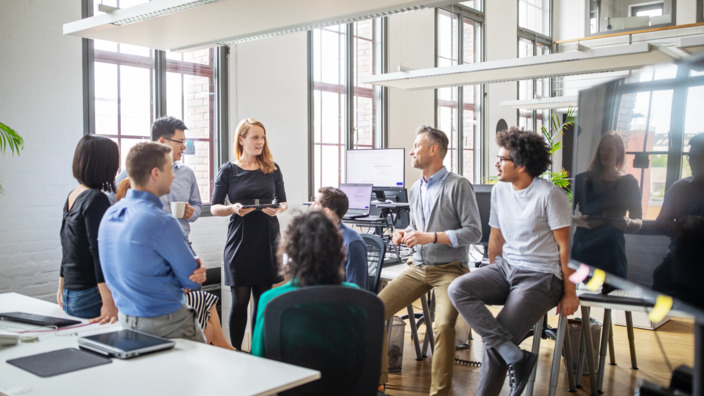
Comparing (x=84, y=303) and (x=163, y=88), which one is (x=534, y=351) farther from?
(x=163, y=88)

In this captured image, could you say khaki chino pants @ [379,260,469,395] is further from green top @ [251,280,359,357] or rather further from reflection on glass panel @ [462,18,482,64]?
reflection on glass panel @ [462,18,482,64]

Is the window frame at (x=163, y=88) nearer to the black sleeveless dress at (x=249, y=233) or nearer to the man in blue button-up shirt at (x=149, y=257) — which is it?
the black sleeveless dress at (x=249, y=233)

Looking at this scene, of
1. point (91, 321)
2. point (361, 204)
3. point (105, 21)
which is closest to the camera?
point (91, 321)

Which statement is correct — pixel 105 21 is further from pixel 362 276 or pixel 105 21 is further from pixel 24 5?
pixel 362 276

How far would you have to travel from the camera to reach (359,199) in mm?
5480

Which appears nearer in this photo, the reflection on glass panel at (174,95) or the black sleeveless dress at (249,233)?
the black sleeveless dress at (249,233)

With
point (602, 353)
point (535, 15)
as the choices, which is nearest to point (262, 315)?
point (602, 353)

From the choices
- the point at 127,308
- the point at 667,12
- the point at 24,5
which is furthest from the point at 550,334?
the point at 667,12

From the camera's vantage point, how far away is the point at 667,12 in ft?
40.3

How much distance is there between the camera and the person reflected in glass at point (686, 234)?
101 centimetres

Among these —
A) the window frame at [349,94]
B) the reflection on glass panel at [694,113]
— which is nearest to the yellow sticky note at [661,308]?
A: the reflection on glass panel at [694,113]

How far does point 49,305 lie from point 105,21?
1.60m

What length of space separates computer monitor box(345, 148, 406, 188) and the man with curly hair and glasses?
2979 mm

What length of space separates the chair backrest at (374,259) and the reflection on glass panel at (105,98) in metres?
2.48
